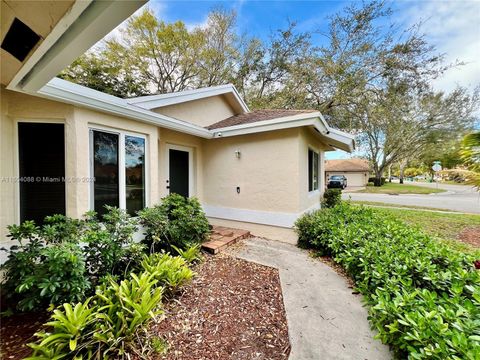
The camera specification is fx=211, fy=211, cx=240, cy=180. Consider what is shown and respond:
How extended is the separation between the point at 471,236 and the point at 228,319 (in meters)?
9.08

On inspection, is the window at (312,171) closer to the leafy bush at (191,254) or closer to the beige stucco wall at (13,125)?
the leafy bush at (191,254)

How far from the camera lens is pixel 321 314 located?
9.96ft

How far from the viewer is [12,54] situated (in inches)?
100.0

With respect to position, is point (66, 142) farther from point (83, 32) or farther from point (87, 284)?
point (83, 32)

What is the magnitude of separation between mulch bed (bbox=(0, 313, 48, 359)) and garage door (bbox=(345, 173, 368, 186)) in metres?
40.4

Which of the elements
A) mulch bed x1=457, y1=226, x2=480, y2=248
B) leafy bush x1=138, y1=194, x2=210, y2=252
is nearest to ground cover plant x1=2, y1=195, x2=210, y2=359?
leafy bush x1=138, y1=194, x2=210, y2=252

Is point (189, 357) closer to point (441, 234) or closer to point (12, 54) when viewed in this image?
point (12, 54)

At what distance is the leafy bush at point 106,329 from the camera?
2.25 m

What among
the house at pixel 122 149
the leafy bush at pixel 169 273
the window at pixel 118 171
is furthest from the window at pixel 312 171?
the leafy bush at pixel 169 273

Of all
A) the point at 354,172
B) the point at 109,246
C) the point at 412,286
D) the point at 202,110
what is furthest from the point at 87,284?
the point at 354,172

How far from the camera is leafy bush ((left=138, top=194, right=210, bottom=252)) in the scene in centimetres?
479

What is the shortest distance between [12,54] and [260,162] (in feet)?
18.1

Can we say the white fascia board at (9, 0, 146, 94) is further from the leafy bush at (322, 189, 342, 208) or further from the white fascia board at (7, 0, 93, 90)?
the leafy bush at (322, 189, 342, 208)

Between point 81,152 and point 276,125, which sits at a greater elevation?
point 276,125
